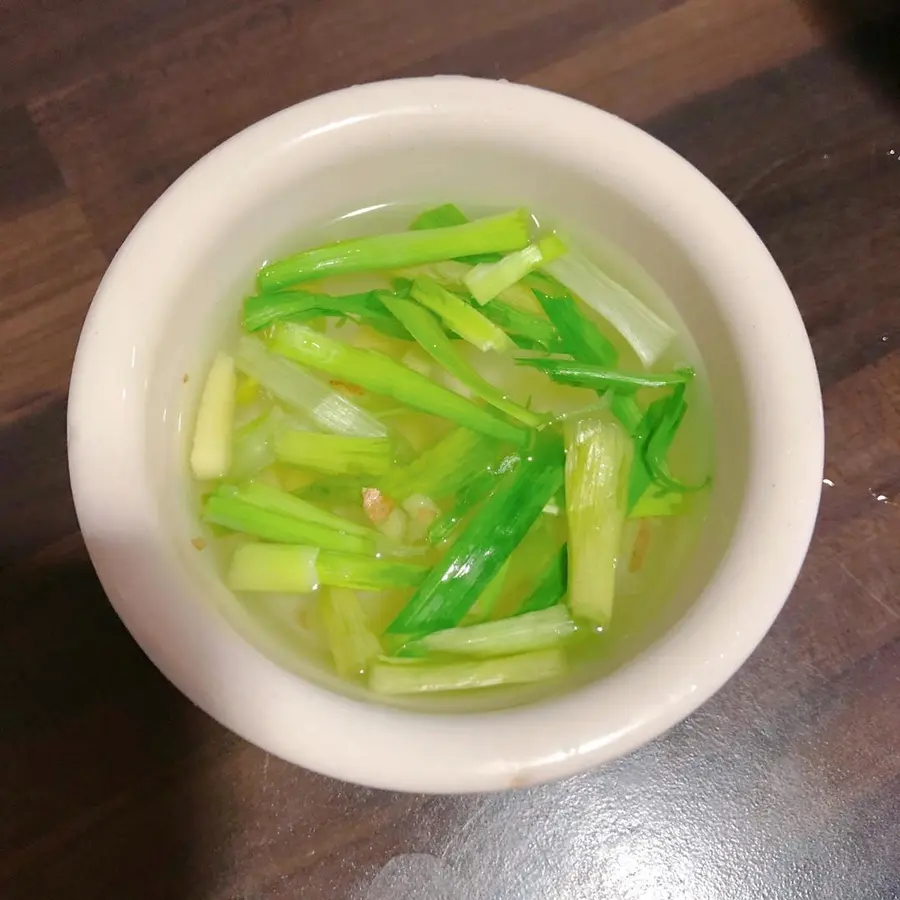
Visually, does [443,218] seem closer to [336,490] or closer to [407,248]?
[407,248]

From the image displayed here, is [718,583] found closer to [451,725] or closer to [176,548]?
[451,725]

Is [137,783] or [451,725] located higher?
[451,725]

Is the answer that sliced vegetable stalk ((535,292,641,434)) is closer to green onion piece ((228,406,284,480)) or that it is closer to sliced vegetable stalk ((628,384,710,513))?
sliced vegetable stalk ((628,384,710,513))

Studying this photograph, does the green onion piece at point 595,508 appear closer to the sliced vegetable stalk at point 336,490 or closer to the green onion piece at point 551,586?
the green onion piece at point 551,586

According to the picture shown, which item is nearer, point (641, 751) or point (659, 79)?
point (641, 751)

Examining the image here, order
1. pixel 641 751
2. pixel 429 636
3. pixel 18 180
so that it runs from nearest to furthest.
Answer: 1. pixel 429 636
2. pixel 641 751
3. pixel 18 180

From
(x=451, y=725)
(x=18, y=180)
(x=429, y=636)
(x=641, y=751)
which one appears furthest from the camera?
(x=18, y=180)

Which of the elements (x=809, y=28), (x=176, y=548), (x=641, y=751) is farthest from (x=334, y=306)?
(x=809, y=28)

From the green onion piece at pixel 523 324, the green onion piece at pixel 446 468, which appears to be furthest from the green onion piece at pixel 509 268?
the green onion piece at pixel 446 468
